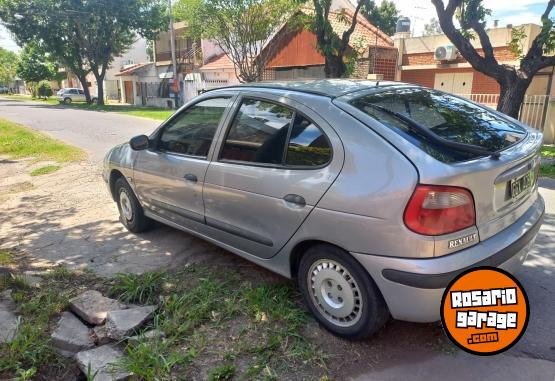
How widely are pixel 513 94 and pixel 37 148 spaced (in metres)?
12.1

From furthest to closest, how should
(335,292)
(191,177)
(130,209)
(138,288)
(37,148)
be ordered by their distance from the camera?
(37,148) < (130,209) < (191,177) < (138,288) < (335,292)

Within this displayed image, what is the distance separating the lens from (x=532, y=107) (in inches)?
484

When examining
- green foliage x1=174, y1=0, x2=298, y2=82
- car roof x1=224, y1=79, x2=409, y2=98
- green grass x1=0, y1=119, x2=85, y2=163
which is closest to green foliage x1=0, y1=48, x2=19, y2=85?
green foliage x1=174, y1=0, x2=298, y2=82

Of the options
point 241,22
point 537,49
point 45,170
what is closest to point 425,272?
point 537,49

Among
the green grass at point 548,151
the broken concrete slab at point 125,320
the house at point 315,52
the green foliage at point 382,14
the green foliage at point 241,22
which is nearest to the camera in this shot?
the broken concrete slab at point 125,320

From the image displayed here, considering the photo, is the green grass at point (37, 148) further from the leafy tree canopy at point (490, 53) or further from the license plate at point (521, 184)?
the license plate at point (521, 184)

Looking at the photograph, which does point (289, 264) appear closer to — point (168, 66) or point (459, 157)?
point (459, 157)

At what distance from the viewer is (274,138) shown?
312 centimetres

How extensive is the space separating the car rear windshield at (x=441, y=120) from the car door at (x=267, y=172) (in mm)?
391

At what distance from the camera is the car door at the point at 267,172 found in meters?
2.77

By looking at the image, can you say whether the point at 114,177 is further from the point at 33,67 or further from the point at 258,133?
the point at 33,67

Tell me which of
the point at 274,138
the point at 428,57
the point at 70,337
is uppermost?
the point at 428,57

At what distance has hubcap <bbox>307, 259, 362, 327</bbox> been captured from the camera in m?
2.70

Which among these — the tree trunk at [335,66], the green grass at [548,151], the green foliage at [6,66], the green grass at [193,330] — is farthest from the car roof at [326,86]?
the green foliage at [6,66]
